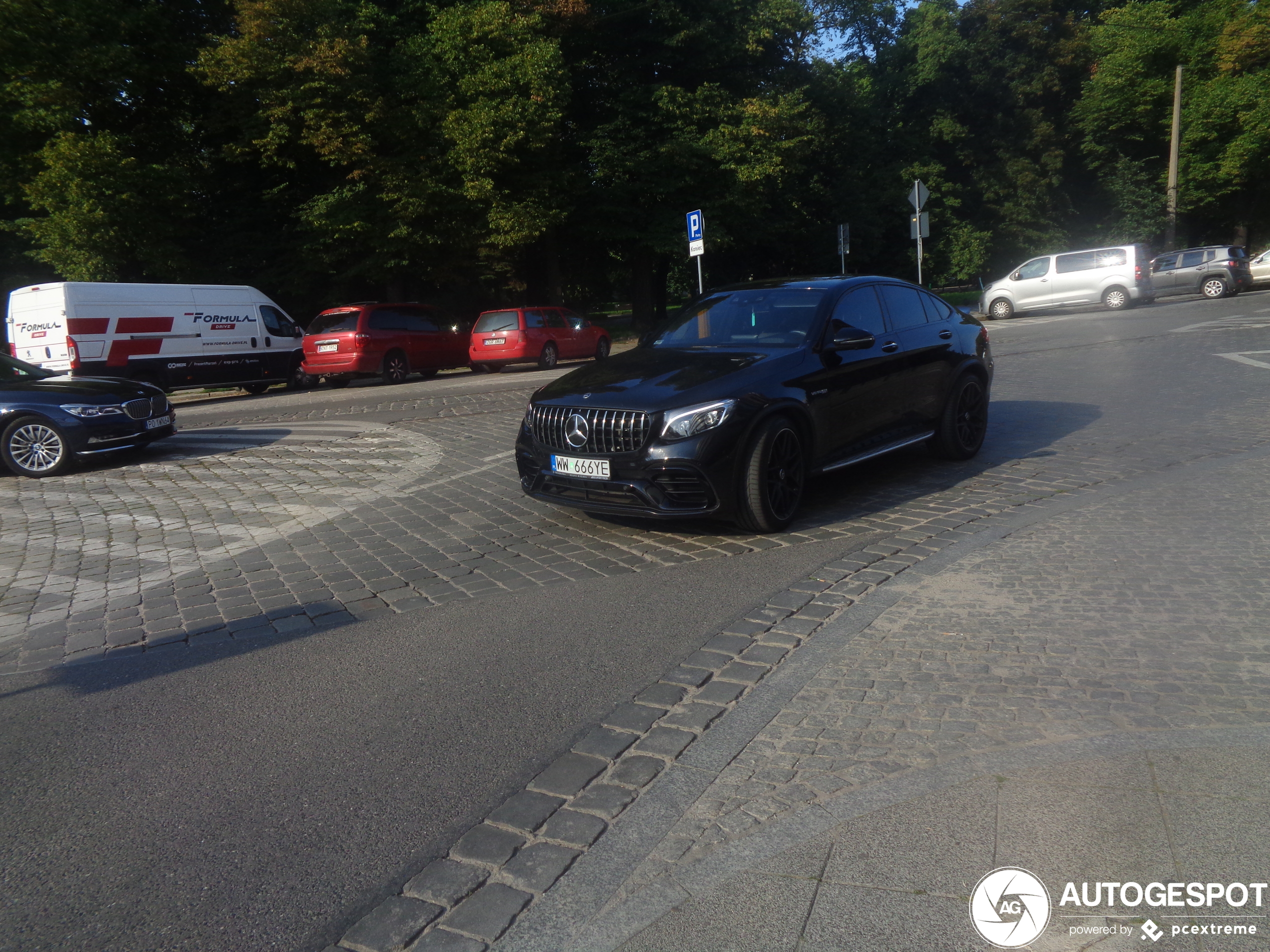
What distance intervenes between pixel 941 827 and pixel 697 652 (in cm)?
174

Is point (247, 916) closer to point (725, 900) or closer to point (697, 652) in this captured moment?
point (725, 900)

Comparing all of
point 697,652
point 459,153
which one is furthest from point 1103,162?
point 697,652

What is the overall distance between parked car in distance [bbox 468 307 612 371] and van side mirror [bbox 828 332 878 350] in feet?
55.9

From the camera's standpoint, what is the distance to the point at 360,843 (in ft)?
10.4

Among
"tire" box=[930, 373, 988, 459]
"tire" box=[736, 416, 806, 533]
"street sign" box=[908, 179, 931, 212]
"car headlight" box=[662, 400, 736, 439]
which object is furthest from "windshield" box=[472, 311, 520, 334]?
"car headlight" box=[662, 400, 736, 439]

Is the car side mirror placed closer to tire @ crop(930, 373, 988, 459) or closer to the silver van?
tire @ crop(930, 373, 988, 459)

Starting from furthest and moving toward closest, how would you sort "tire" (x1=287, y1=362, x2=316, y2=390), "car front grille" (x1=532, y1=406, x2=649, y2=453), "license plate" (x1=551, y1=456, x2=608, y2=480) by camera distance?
"tire" (x1=287, y1=362, x2=316, y2=390) < "license plate" (x1=551, y1=456, x2=608, y2=480) < "car front grille" (x1=532, y1=406, x2=649, y2=453)

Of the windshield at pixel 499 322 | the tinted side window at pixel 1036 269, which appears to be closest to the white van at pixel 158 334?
the windshield at pixel 499 322

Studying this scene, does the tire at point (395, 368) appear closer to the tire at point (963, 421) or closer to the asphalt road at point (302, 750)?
the tire at point (963, 421)

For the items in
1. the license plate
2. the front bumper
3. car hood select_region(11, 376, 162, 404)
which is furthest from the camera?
car hood select_region(11, 376, 162, 404)

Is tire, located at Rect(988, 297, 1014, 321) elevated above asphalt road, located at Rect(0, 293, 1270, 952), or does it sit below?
above

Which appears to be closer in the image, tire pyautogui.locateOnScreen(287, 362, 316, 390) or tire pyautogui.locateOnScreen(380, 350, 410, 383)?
tire pyautogui.locateOnScreen(380, 350, 410, 383)

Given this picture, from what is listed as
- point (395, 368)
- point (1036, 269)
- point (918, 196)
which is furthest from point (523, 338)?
point (1036, 269)

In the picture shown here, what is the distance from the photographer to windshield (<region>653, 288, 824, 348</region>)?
24.0 ft
